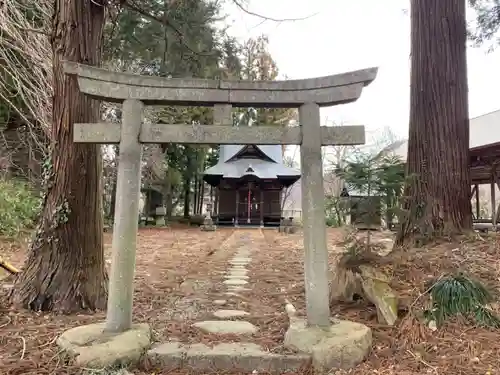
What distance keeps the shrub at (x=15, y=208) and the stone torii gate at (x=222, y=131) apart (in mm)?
6462

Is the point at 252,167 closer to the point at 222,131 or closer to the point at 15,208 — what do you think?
the point at 15,208

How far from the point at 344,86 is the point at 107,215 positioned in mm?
17118

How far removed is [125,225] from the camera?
10.4 ft

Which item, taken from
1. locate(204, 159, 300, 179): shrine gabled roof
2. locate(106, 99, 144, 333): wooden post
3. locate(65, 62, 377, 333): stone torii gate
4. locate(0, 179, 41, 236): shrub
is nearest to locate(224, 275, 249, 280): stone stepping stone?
locate(65, 62, 377, 333): stone torii gate

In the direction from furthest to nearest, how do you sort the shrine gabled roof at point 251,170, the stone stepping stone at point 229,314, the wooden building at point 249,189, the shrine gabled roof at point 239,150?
the shrine gabled roof at point 239,150, the wooden building at point 249,189, the shrine gabled roof at point 251,170, the stone stepping stone at point 229,314

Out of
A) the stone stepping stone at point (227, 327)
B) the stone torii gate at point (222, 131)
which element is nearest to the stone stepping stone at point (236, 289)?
the stone stepping stone at point (227, 327)

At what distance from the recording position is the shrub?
9.08m

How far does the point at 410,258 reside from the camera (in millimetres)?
3883

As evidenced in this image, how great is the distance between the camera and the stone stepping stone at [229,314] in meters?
3.81

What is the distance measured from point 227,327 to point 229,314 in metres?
0.44

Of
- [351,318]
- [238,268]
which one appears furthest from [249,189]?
[351,318]

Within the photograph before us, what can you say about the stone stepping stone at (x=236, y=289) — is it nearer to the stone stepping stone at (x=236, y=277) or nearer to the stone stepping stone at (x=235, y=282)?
the stone stepping stone at (x=235, y=282)

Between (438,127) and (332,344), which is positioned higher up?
(438,127)

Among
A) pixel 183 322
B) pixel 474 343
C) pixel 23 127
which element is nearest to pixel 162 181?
pixel 23 127
